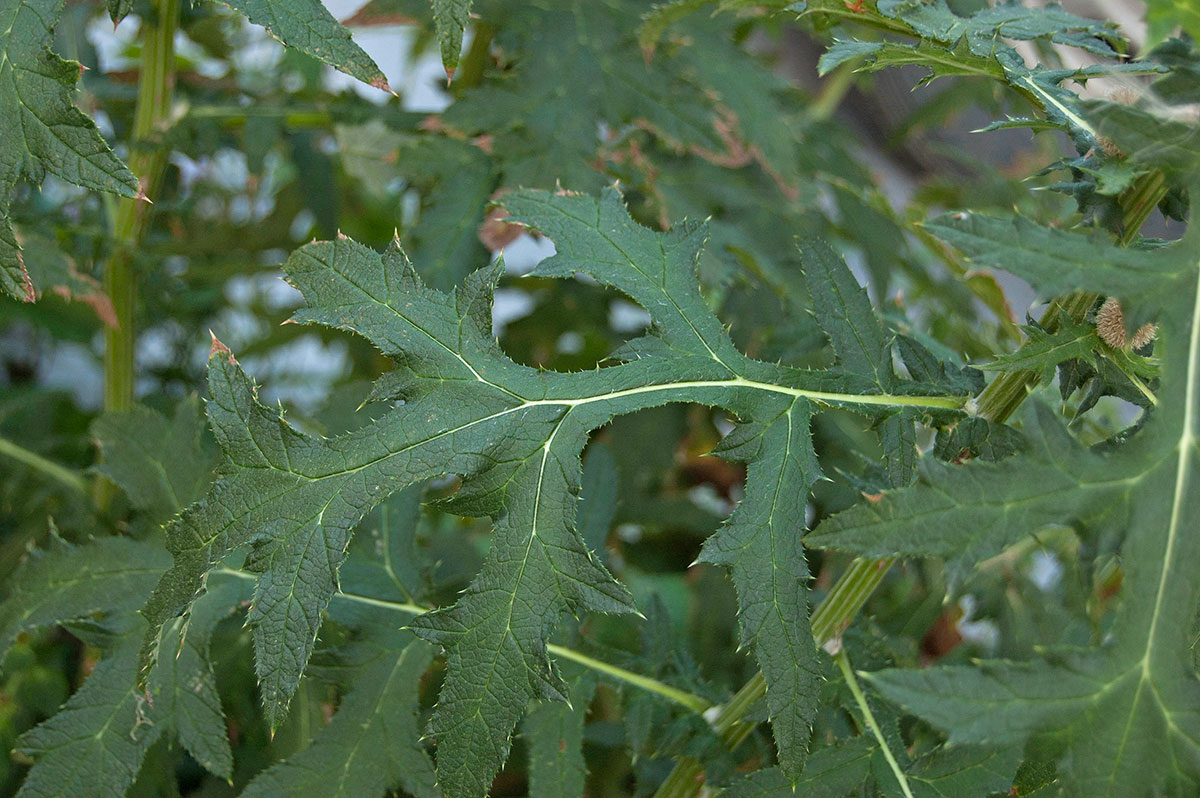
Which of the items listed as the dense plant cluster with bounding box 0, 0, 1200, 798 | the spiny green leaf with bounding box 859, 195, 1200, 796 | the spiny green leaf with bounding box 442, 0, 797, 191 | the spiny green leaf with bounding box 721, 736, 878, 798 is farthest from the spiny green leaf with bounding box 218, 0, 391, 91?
the spiny green leaf with bounding box 721, 736, 878, 798

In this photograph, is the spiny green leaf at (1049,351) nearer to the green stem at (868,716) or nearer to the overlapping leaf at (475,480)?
the overlapping leaf at (475,480)

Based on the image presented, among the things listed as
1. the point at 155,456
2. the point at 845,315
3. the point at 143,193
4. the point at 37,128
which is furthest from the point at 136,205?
the point at 845,315

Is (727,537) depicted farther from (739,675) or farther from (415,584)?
(739,675)

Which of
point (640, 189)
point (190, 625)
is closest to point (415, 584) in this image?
point (190, 625)

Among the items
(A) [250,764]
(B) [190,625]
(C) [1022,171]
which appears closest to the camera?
(B) [190,625]

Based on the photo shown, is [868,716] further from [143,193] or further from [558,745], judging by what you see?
[143,193]

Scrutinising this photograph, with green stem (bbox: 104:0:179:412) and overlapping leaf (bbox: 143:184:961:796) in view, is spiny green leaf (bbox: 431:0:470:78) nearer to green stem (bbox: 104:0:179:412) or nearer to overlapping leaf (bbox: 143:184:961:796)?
overlapping leaf (bbox: 143:184:961:796)

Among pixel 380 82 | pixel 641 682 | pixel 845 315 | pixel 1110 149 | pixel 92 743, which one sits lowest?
pixel 641 682
